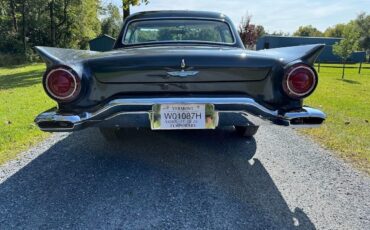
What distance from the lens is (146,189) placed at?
9.87 ft

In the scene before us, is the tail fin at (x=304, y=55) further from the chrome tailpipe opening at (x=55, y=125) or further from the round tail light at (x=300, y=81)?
the chrome tailpipe opening at (x=55, y=125)

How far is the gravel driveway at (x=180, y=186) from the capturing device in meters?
2.51

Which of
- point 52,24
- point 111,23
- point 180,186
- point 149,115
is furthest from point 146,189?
point 111,23

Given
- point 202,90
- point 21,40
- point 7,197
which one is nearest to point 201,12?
point 202,90

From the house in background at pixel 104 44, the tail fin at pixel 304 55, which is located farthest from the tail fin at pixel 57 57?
the house in background at pixel 104 44

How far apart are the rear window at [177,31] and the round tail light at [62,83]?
1.43 meters

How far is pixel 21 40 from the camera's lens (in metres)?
30.2

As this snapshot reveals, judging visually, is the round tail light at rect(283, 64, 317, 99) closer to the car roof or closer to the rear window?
the rear window

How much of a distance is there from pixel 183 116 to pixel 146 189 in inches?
29.9

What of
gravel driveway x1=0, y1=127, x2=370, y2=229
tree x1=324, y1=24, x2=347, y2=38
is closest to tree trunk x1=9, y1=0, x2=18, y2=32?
gravel driveway x1=0, y1=127, x2=370, y2=229

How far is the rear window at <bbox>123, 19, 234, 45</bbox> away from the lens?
13.4ft

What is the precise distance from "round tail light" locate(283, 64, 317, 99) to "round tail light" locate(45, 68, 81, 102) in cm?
174

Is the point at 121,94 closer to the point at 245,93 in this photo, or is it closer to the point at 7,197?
the point at 245,93

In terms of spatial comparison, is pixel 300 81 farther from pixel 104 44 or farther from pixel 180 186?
pixel 104 44
